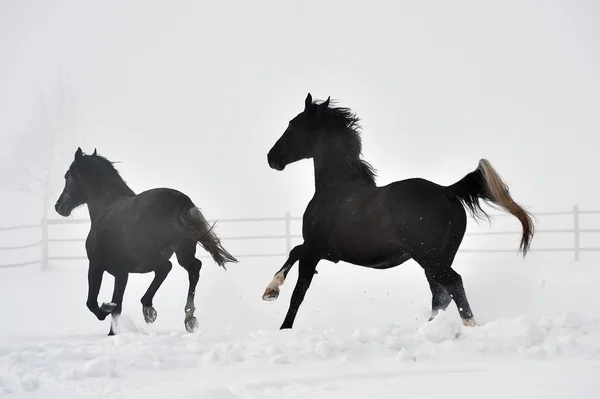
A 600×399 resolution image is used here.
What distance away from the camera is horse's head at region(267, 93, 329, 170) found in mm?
7227

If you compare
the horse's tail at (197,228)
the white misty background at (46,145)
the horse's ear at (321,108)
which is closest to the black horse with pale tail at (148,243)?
the horse's tail at (197,228)

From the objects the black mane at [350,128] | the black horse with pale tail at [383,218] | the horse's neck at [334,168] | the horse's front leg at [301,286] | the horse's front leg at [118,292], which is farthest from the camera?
the horse's front leg at [118,292]

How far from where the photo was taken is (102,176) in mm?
8523

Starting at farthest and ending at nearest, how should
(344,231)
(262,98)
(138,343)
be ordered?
1. (262,98)
2. (344,231)
3. (138,343)

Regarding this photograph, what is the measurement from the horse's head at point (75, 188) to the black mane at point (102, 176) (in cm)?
2

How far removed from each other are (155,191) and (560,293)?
745 centimetres

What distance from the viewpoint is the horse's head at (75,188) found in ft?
28.4

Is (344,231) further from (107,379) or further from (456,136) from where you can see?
(456,136)

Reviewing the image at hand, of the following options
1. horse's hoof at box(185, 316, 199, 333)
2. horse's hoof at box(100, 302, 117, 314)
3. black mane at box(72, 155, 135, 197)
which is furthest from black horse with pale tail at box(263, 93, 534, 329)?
black mane at box(72, 155, 135, 197)

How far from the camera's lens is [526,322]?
504 centimetres

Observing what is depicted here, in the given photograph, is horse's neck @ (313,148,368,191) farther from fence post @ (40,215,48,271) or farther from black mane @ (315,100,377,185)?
fence post @ (40,215,48,271)

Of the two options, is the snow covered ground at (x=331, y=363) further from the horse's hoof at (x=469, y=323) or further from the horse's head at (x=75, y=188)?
the horse's head at (x=75, y=188)

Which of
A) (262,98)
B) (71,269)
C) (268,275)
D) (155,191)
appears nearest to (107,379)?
(155,191)

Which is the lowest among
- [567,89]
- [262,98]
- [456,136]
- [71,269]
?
[71,269]
